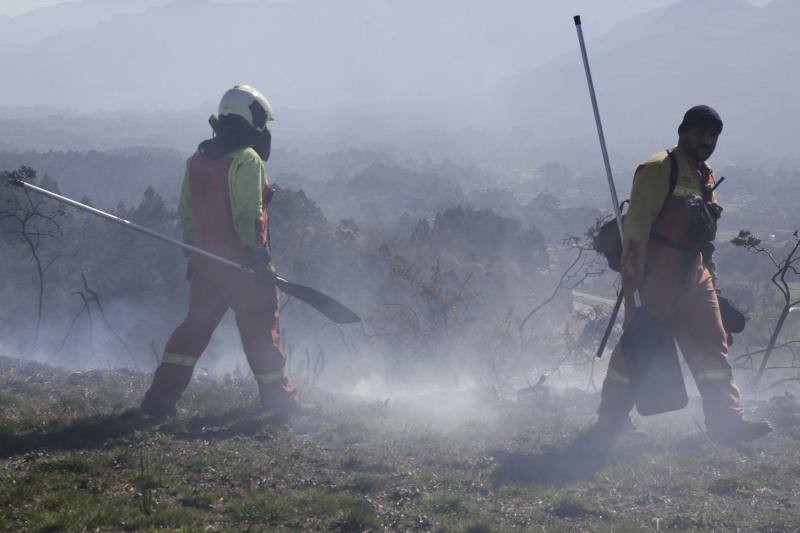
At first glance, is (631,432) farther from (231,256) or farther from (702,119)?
(231,256)

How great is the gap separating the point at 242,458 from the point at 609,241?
3766 millimetres

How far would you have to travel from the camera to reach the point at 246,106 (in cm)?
669

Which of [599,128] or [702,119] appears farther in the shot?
[599,128]

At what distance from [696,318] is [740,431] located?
3.13 feet

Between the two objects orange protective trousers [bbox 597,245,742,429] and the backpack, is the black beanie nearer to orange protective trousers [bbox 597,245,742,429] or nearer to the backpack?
the backpack

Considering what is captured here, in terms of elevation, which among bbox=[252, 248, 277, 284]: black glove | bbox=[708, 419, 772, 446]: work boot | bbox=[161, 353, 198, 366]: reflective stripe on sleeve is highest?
bbox=[252, 248, 277, 284]: black glove

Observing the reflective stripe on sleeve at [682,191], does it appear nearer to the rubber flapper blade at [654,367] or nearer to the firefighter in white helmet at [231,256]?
the rubber flapper blade at [654,367]

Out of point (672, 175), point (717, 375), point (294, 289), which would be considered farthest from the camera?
point (294, 289)

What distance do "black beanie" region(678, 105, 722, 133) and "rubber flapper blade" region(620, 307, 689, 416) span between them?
1613 millimetres

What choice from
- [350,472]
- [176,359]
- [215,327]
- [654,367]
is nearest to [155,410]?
[176,359]

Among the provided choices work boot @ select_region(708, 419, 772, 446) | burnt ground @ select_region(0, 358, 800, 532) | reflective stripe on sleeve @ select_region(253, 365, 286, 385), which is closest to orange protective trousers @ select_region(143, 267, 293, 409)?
reflective stripe on sleeve @ select_region(253, 365, 286, 385)

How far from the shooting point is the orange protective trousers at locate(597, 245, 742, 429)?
577cm

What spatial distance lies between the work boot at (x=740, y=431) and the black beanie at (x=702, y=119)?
239 centimetres

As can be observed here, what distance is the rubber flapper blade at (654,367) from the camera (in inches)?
228
